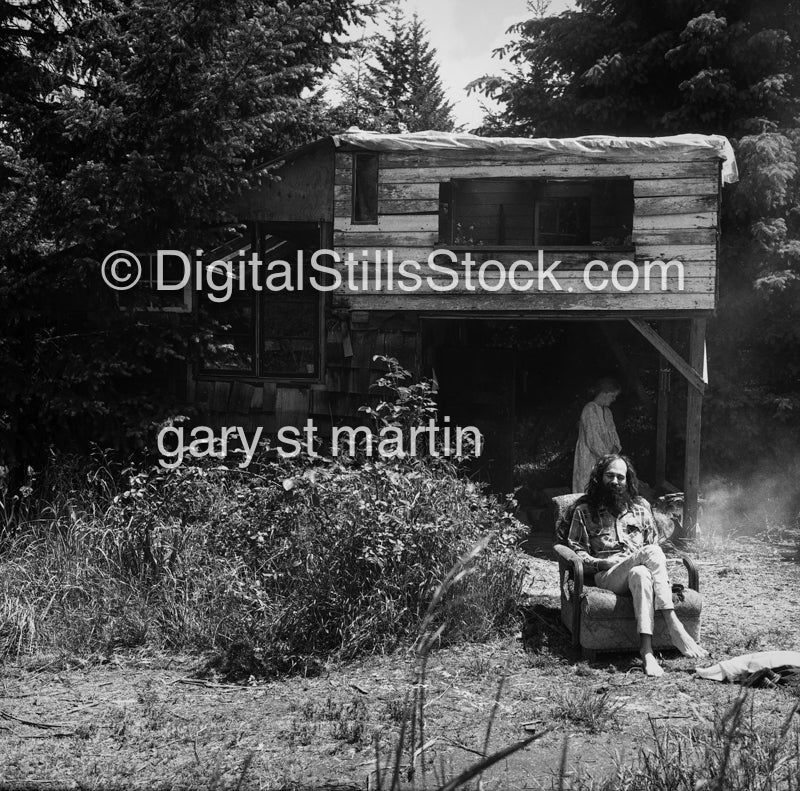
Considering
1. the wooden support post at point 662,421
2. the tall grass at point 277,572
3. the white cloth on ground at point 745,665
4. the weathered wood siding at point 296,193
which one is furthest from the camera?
the wooden support post at point 662,421

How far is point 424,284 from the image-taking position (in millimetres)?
9891

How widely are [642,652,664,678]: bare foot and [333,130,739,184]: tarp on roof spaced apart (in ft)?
18.6

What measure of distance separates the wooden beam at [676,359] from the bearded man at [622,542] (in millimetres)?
3505

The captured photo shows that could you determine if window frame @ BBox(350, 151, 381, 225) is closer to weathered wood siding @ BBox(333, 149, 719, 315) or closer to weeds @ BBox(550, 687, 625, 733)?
weathered wood siding @ BBox(333, 149, 719, 315)

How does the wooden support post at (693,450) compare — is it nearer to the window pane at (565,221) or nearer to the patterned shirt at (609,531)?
the patterned shirt at (609,531)

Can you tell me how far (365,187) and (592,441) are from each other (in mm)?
3869

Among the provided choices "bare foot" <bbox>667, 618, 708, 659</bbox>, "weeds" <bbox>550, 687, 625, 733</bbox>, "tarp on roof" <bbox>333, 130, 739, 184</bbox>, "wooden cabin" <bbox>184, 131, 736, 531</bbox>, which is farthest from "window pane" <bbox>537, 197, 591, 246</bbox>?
"weeds" <bbox>550, 687, 625, 733</bbox>

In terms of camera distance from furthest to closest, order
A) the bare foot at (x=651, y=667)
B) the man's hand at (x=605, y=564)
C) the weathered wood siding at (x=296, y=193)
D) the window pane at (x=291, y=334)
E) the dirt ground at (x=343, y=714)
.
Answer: the window pane at (x=291, y=334), the weathered wood siding at (x=296, y=193), the man's hand at (x=605, y=564), the bare foot at (x=651, y=667), the dirt ground at (x=343, y=714)

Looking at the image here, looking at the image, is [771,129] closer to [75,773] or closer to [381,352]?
[381,352]

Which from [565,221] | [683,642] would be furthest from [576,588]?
[565,221]

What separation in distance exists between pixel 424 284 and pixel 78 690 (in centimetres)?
574

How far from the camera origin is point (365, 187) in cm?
1002

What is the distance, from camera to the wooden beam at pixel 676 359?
9.80 m

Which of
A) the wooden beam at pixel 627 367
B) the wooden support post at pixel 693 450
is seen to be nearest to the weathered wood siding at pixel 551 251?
the wooden support post at pixel 693 450
